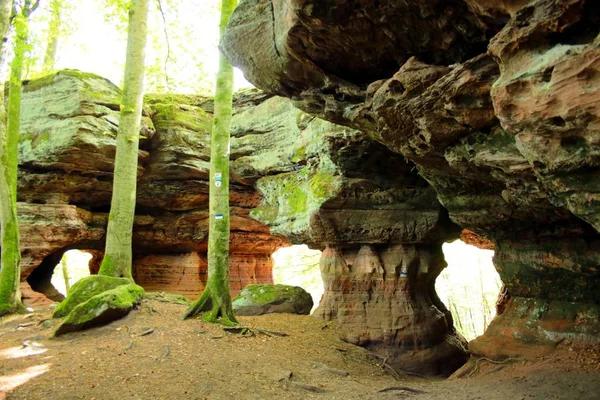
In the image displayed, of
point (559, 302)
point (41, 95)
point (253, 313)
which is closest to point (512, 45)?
point (559, 302)

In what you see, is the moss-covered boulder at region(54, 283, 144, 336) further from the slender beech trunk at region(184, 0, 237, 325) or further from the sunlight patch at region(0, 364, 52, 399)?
the sunlight patch at region(0, 364, 52, 399)

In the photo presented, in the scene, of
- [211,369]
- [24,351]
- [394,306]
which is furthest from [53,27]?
[394,306]

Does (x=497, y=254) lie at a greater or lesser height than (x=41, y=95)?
lesser

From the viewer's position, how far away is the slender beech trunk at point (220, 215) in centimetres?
912

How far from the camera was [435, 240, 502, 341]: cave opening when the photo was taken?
1195 inches

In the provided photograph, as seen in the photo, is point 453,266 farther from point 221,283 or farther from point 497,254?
point 221,283

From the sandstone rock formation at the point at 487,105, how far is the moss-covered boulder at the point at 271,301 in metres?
2.25

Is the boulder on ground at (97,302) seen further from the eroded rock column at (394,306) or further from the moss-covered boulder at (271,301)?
the eroded rock column at (394,306)

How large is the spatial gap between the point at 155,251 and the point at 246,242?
438 centimetres

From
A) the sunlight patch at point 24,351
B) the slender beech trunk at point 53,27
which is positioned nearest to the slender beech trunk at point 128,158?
the slender beech trunk at point 53,27

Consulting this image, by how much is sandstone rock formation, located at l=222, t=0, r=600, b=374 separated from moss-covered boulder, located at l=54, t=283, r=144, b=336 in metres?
5.38

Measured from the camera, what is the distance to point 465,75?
496cm

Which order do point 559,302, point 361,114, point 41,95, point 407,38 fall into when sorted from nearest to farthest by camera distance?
point 407,38, point 361,114, point 559,302, point 41,95

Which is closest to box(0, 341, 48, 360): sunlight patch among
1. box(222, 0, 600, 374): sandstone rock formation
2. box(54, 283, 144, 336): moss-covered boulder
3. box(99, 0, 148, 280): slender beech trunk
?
box(54, 283, 144, 336): moss-covered boulder
